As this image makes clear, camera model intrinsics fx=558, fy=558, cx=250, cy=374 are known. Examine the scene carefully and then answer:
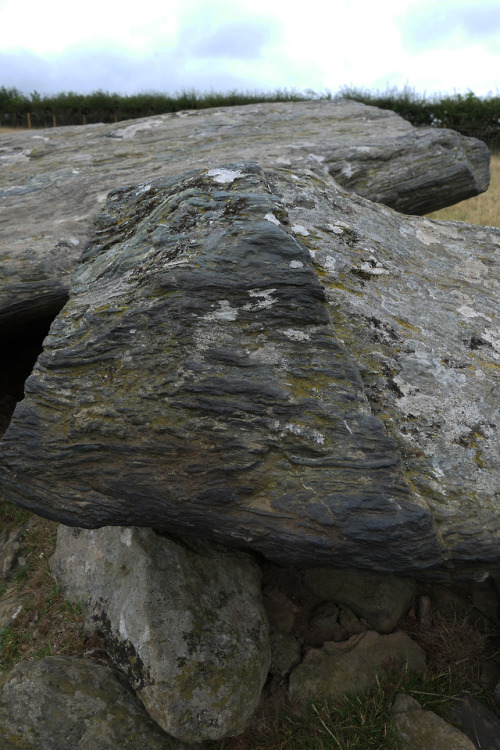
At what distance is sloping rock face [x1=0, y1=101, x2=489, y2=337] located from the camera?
4461 millimetres

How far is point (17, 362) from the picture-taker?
20.0 feet

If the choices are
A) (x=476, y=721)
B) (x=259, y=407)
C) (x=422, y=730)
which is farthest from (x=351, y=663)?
(x=259, y=407)

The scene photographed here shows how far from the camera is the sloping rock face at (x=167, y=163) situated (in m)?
4.46

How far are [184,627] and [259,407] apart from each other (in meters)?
1.47

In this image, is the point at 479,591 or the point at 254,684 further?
the point at 479,591

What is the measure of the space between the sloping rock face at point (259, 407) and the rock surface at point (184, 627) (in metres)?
0.74

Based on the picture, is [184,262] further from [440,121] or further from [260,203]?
[440,121]

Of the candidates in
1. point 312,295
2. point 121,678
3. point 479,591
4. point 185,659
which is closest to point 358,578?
point 479,591

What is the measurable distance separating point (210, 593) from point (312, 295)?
1872 mm

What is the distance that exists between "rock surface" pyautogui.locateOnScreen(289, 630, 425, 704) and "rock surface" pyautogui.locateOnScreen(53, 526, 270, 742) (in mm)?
246

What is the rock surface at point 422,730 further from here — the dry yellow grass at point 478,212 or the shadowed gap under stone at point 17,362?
the dry yellow grass at point 478,212

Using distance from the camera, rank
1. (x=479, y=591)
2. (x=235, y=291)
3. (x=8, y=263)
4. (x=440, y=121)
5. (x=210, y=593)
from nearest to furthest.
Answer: (x=235, y=291)
(x=210, y=593)
(x=479, y=591)
(x=8, y=263)
(x=440, y=121)

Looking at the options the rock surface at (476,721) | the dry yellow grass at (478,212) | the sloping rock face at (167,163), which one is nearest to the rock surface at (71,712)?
the rock surface at (476,721)

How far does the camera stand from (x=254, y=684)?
10.4ft
